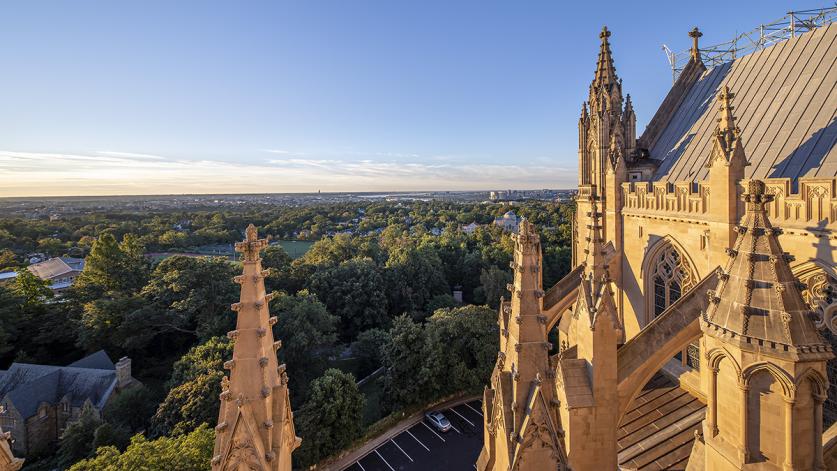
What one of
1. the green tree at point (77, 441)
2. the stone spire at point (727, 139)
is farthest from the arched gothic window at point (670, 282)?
the green tree at point (77, 441)

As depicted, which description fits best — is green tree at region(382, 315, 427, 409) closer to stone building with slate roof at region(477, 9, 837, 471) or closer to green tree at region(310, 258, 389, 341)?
green tree at region(310, 258, 389, 341)

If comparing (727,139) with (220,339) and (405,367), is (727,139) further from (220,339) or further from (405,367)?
(220,339)

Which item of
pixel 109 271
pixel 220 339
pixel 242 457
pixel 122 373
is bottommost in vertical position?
pixel 122 373

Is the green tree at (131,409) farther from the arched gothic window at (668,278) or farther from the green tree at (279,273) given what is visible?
the arched gothic window at (668,278)

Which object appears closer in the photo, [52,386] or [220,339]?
[52,386]

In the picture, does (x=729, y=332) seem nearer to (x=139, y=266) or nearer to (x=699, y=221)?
(x=699, y=221)

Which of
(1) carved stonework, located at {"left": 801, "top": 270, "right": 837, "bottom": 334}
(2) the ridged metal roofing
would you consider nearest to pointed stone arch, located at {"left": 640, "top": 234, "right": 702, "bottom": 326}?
(2) the ridged metal roofing

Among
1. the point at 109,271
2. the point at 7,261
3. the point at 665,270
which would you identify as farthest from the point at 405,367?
the point at 7,261
